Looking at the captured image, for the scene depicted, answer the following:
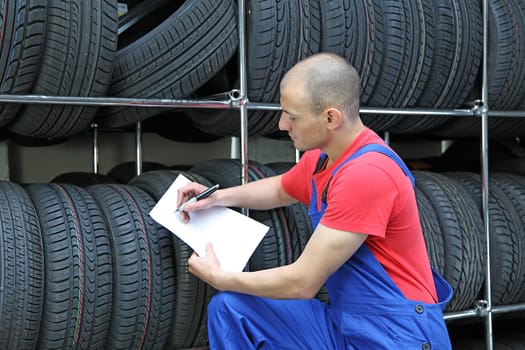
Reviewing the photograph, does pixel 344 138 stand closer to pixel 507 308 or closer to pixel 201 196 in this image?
pixel 201 196

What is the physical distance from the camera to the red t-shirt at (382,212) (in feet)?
5.22

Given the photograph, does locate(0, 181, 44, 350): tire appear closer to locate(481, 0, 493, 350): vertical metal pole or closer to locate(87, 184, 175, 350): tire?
locate(87, 184, 175, 350): tire

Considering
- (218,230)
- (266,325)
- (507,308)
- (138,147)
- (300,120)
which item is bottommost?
(507,308)

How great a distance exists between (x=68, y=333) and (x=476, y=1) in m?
1.99

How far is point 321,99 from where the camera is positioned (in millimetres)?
1687

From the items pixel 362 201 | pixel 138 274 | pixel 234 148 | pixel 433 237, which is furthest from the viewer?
pixel 234 148

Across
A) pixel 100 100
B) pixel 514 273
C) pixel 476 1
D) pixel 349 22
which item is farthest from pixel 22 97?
pixel 514 273

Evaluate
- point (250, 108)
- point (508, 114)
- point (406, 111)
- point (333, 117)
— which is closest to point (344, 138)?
point (333, 117)

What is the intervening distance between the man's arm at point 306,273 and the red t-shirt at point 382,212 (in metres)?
0.04

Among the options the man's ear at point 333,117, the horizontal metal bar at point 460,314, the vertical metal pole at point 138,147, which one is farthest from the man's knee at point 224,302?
the vertical metal pole at point 138,147

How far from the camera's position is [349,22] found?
87.8 inches

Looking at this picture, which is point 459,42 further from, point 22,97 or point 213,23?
point 22,97

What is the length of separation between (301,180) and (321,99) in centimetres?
37

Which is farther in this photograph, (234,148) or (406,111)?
(234,148)
